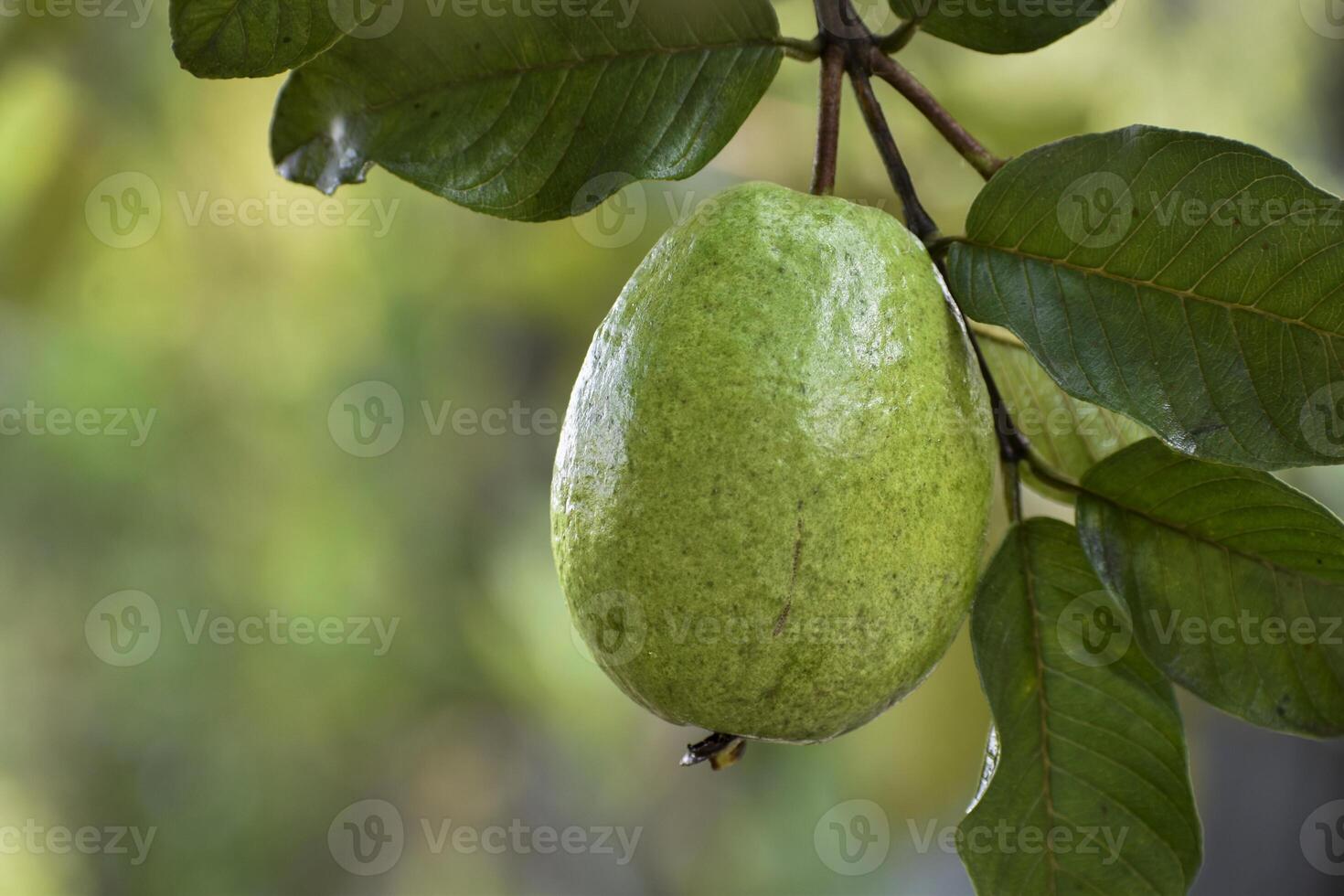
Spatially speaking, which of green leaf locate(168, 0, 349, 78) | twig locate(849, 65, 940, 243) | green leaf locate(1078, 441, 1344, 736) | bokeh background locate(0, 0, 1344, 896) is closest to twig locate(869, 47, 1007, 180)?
twig locate(849, 65, 940, 243)

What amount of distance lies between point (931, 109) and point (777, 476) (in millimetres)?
283

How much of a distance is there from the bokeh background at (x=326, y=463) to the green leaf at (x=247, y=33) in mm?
1111

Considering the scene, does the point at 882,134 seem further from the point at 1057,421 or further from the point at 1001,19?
the point at 1057,421

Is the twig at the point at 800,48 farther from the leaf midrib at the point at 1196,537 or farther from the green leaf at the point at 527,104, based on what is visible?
the leaf midrib at the point at 1196,537

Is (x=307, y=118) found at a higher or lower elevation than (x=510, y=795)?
higher

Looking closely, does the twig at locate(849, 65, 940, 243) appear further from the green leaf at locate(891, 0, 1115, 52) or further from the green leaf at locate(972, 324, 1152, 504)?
the green leaf at locate(972, 324, 1152, 504)

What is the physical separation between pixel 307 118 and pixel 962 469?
A: 0.46 m

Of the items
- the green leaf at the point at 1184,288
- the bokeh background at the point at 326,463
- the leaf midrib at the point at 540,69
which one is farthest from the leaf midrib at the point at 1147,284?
the bokeh background at the point at 326,463

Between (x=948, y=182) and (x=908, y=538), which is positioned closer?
(x=908, y=538)

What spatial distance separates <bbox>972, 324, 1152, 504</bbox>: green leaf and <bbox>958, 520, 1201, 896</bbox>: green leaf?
16 cm

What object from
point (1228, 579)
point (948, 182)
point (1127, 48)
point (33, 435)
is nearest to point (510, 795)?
point (33, 435)

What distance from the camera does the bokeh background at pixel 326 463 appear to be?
1.80 metres

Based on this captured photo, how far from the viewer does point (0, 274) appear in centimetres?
171

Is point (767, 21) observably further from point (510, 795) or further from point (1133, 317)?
point (510, 795)
